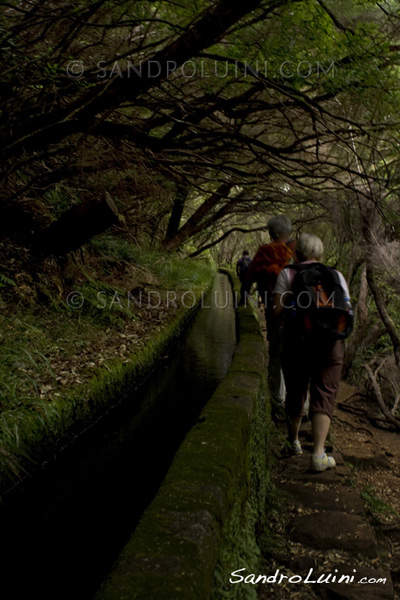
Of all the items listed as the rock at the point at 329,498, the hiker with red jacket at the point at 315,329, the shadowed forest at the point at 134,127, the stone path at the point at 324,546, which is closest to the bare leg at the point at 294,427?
the hiker with red jacket at the point at 315,329

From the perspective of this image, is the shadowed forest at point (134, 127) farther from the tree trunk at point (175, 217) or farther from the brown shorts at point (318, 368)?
the tree trunk at point (175, 217)

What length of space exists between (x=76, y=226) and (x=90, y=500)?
3.09 metres

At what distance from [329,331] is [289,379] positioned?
0.68 m

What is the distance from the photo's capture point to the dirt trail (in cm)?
211

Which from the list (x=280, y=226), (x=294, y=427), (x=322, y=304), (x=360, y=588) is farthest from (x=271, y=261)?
(x=360, y=588)

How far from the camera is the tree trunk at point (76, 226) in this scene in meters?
4.49

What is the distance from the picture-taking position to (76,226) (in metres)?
4.71

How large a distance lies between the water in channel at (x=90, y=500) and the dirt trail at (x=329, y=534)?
1168 mm

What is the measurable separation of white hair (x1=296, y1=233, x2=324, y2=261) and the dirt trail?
1868 mm

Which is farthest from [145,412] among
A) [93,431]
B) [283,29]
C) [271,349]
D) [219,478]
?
[283,29]

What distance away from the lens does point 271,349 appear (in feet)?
14.5

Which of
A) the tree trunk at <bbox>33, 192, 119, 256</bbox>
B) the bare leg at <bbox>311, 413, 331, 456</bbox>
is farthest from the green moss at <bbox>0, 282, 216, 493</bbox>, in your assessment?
the bare leg at <bbox>311, 413, 331, 456</bbox>

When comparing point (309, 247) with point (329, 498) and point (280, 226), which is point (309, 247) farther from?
point (329, 498)

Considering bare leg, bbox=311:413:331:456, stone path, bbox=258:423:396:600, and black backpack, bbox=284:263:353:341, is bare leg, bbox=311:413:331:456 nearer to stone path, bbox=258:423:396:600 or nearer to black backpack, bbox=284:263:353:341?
stone path, bbox=258:423:396:600
